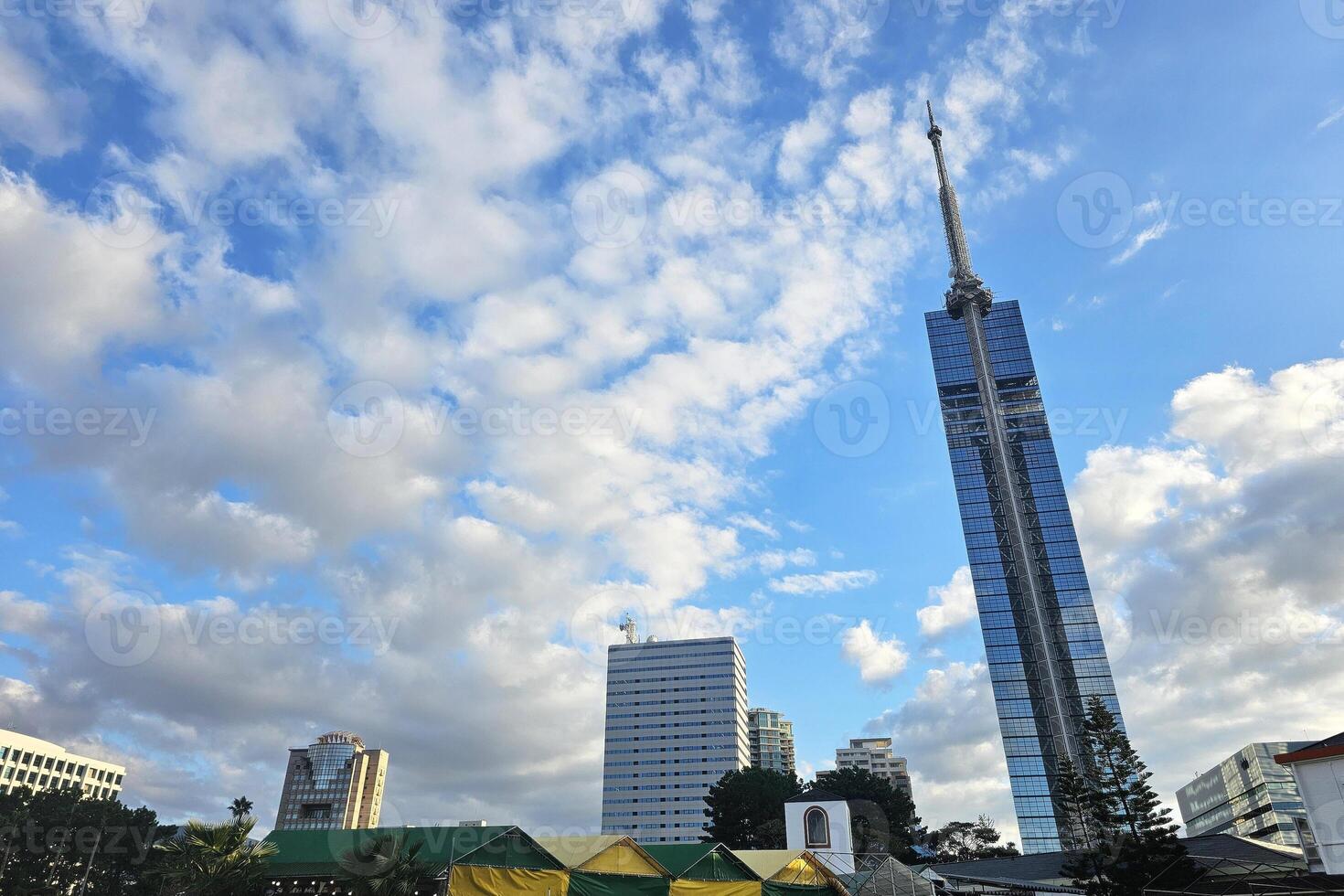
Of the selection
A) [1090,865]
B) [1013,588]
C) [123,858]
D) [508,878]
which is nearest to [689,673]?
[1013,588]

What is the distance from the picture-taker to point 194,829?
1642cm

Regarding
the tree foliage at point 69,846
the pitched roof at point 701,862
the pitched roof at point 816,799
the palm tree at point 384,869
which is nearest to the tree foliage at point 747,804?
the pitched roof at point 816,799

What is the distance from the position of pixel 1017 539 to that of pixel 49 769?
134158 millimetres

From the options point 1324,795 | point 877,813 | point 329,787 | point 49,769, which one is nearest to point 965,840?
point 877,813

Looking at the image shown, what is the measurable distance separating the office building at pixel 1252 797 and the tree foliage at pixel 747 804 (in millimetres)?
45361

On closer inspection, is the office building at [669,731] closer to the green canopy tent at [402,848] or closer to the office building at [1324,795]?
the office building at [1324,795]

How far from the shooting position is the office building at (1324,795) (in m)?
19.2

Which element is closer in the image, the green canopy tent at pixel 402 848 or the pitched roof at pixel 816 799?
the green canopy tent at pixel 402 848

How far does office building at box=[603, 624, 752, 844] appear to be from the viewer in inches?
6019

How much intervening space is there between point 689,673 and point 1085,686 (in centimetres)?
8719

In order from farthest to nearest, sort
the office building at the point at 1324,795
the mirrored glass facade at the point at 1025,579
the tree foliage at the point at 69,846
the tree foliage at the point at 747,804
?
the mirrored glass facade at the point at 1025,579, the tree foliage at the point at 747,804, the tree foliage at the point at 69,846, the office building at the point at 1324,795

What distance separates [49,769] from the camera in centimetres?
10375

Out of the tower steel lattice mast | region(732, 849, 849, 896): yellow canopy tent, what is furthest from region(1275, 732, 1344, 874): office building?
the tower steel lattice mast

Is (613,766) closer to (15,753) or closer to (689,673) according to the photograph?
(689,673)
